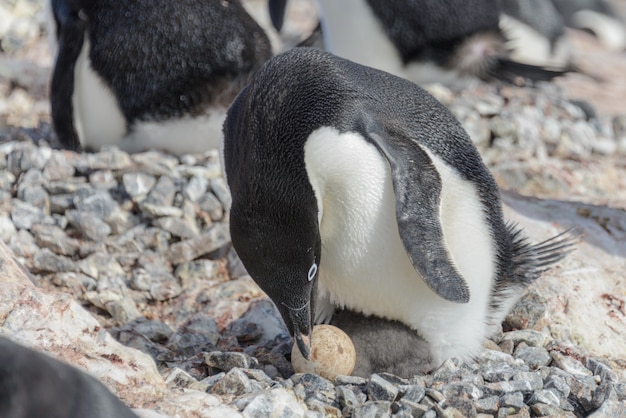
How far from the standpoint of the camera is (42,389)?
176cm

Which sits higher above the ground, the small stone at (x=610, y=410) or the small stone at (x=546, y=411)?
the small stone at (x=546, y=411)

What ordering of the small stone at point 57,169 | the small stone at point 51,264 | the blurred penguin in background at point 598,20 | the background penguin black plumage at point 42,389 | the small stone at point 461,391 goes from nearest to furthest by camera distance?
1. the background penguin black plumage at point 42,389
2. the small stone at point 461,391
3. the small stone at point 51,264
4. the small stone at point 57,169
5. the blurred penguin in background at point 598,20

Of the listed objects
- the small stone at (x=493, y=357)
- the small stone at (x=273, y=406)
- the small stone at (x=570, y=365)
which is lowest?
the small stone at (x=493, y=357)

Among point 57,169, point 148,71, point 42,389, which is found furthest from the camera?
point 148,71

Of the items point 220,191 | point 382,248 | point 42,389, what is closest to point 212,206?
point 220,191

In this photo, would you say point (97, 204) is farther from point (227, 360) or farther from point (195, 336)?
point (227, 360)

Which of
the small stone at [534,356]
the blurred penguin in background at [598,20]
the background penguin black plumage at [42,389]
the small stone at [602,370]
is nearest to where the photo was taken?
the background penguin black plumage at [42,389]

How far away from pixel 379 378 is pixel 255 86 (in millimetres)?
893

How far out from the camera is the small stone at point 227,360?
2916 mm

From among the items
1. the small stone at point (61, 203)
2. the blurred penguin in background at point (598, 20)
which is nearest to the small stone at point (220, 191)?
the small stone at point (61, 203)

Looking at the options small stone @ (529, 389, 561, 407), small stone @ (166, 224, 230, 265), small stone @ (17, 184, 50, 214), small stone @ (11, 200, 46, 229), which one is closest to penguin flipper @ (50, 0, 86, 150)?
small stone @ (17, 184, 50, 214)

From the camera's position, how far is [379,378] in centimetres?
274

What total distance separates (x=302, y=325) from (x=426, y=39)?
136 inches

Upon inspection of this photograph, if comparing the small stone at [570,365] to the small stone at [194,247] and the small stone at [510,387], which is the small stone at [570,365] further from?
the small stone at [194,247]
